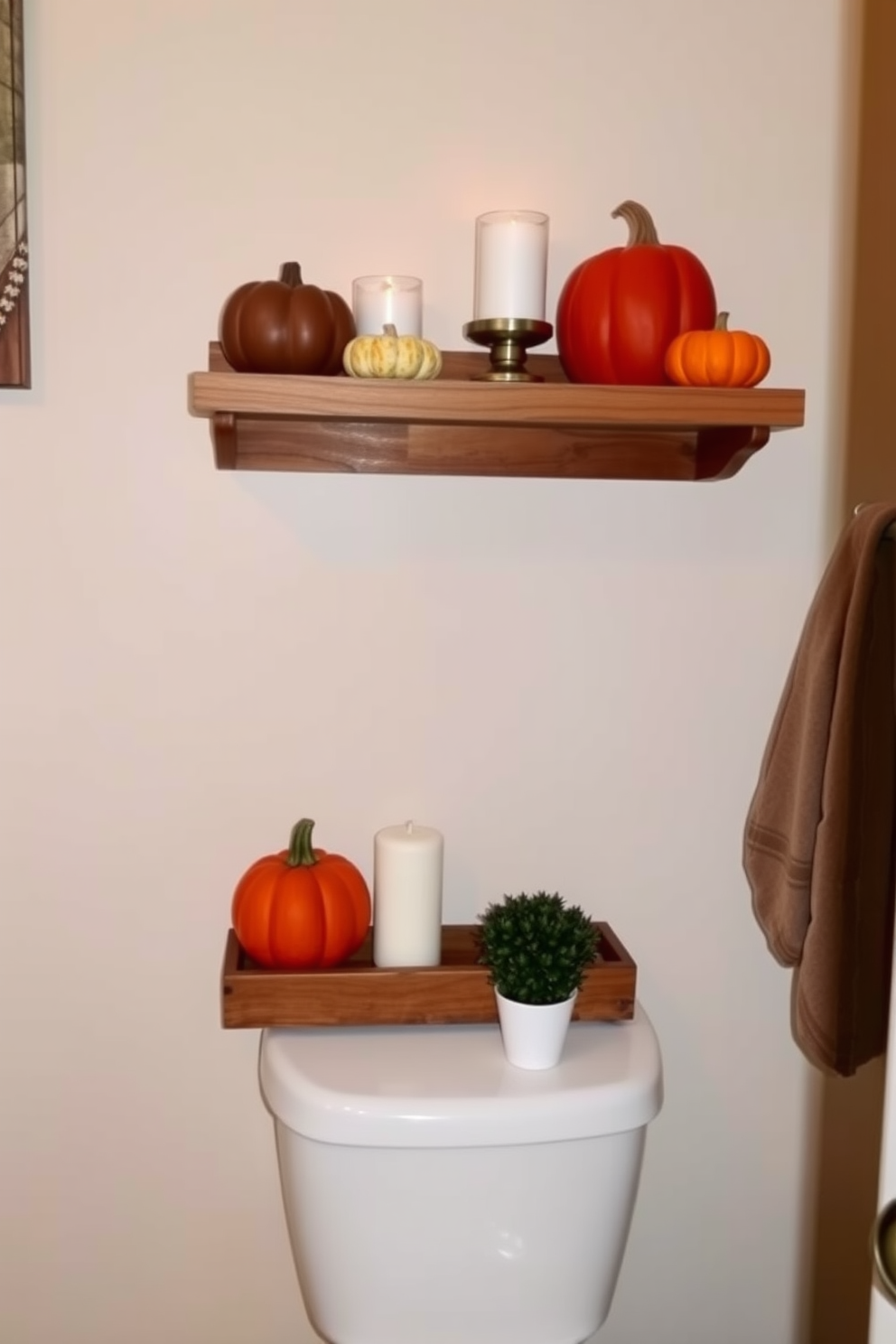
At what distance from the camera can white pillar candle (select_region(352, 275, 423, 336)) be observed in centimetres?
125

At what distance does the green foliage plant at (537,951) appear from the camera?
1.24 m

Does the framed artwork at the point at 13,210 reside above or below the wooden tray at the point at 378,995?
above

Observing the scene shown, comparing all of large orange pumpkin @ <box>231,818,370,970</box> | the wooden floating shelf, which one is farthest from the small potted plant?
the wooden floating shelf

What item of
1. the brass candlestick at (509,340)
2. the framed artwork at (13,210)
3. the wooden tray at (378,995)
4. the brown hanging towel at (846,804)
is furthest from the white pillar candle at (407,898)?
the framed artwork at (13,210)

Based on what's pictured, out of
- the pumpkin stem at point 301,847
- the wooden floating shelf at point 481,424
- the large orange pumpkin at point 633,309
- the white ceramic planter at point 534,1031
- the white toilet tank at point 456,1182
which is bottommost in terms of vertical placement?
the white toilet tank at point 456,1182

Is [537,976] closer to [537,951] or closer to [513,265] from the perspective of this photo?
[537,951]

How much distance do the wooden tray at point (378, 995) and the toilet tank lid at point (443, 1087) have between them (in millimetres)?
25

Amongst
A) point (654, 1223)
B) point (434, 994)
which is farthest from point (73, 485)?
point (654, 1223)

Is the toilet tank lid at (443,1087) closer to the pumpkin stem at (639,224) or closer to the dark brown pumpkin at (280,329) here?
the dark brown pumpkin at (280,329)

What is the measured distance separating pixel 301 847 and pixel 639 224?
76 cm

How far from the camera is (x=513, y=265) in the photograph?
A: 1242 millimetres

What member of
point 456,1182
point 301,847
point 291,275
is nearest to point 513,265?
point 291,275

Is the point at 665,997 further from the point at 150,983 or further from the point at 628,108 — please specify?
the point at 628,108

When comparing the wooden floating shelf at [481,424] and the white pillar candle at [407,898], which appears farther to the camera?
the white pillar candle at [407,898]
